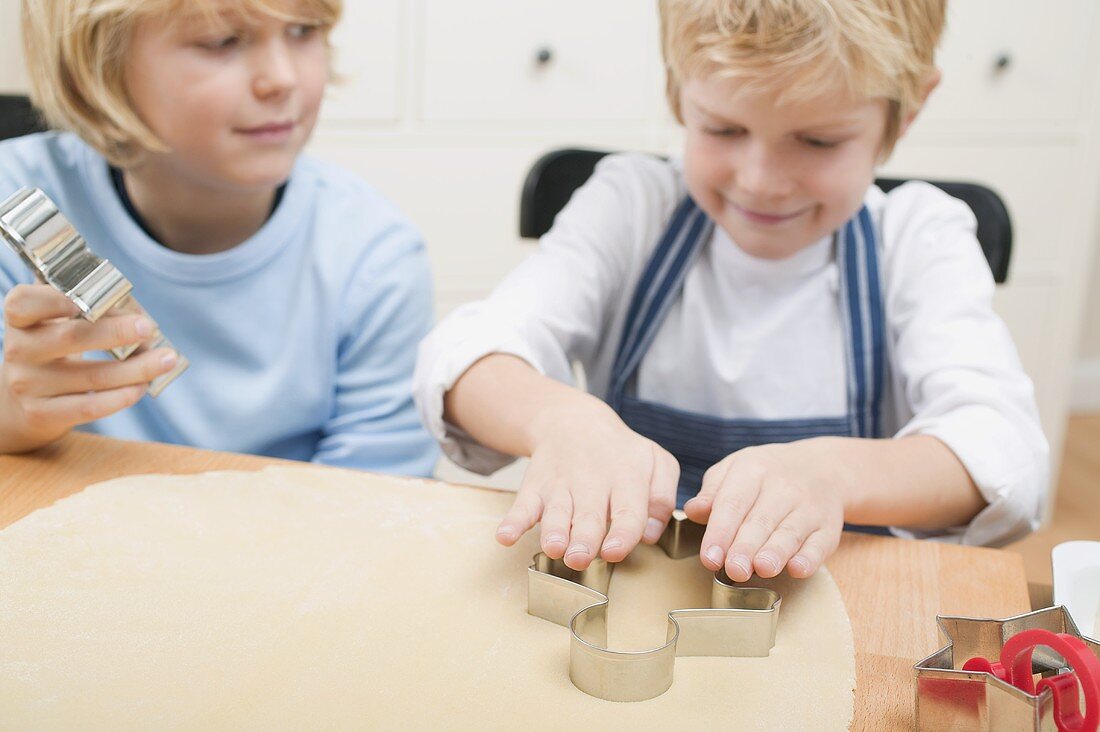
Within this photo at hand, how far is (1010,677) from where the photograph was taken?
49cm

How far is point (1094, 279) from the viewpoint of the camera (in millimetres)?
2723

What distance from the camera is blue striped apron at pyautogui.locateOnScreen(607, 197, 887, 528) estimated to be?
3.09 ft

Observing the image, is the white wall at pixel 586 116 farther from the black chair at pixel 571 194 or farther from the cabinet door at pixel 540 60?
the black chair at pixel 571 194

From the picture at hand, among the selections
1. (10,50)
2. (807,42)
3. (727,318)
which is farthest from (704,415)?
(10,50)

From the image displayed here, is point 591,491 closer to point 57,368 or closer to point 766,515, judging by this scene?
point 766,515

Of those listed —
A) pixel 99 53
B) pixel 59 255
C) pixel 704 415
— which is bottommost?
pixel 704 415

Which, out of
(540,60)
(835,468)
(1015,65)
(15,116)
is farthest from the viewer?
(1015,65)

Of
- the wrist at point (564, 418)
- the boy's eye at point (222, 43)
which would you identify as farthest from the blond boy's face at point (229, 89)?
the wrist at point (564, 418)

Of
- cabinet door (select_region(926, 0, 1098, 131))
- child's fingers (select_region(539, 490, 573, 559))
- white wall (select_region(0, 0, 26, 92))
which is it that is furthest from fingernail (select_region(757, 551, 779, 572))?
cabinet door (select_region(926, 0, 1098, 131))

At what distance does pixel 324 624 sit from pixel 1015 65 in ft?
6.16

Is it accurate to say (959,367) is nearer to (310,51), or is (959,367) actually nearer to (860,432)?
(860,432)

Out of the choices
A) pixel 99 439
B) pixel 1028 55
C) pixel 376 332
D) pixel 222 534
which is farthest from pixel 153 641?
pixel 1028 55

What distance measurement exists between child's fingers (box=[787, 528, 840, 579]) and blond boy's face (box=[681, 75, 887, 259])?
1.03 ft

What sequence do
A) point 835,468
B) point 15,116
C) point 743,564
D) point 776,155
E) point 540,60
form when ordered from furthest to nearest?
1. point 540,60
2. point 15,116
3. point 776,155
4. point 835,468
5. point 743,564
